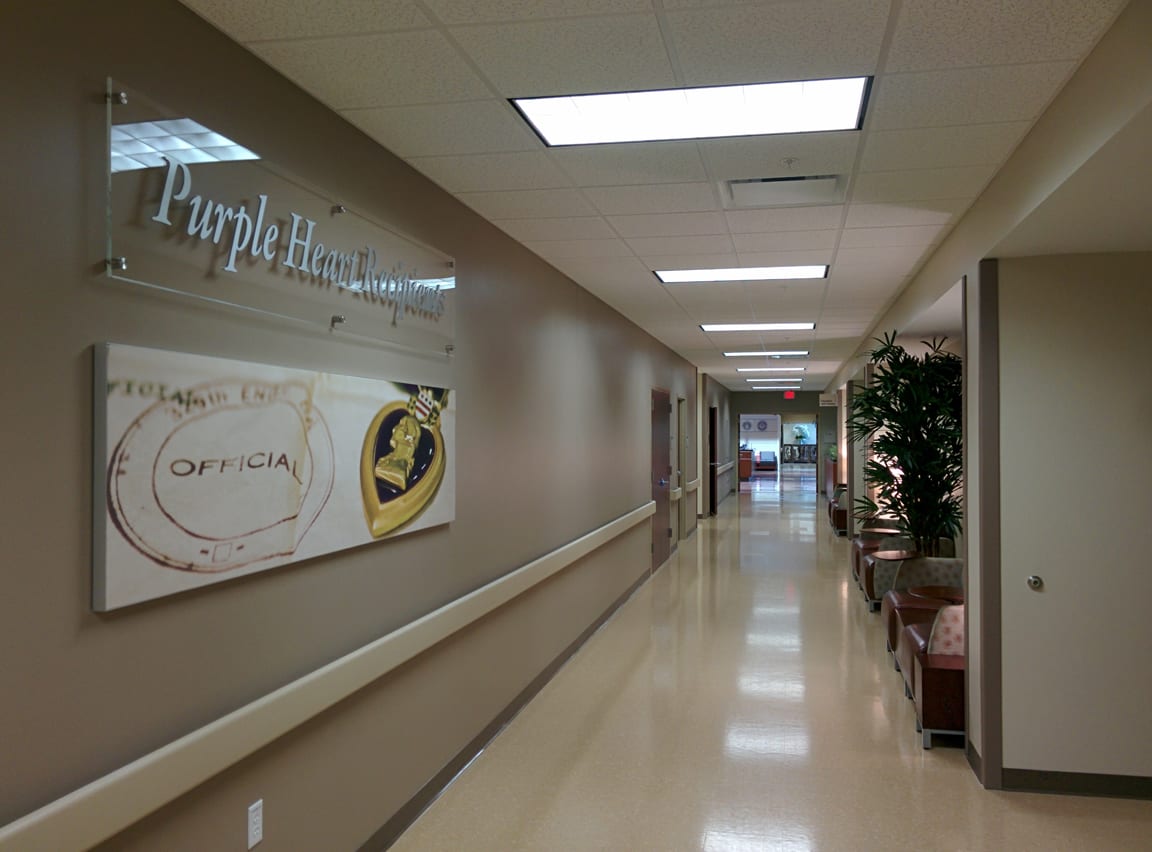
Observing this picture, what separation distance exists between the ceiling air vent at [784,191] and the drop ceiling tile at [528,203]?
2.45ft

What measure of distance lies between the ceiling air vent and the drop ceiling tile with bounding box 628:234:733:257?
0.75m

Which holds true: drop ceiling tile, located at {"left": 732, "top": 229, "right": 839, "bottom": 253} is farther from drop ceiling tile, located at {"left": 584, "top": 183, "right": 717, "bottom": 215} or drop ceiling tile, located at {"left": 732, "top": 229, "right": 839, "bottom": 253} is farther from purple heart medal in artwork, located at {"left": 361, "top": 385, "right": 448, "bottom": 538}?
purple heart medal in artwork, located at {"left": 361, "top": 385, "right": 448, "bottom": 538}

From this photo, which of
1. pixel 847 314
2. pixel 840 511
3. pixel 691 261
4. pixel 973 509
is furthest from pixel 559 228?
pixel 840 511

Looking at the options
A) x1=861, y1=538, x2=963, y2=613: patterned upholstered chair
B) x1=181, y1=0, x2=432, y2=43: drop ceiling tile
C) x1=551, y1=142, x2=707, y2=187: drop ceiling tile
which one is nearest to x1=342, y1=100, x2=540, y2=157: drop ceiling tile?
x1=551, y1=142, x2=707, y2=187: drop ceiling tile

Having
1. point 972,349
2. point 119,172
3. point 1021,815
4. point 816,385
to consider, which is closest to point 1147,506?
point 972,349

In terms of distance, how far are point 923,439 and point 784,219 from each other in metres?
2.87

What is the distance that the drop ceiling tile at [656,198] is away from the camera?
3.96 metres

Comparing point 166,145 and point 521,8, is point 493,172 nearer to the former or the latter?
point 521,8

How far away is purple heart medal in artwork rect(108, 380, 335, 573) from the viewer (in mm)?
2127

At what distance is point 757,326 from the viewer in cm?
919

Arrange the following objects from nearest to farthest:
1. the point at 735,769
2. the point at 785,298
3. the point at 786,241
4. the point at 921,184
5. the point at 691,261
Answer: the point at 921,184 < the point at 735,769 < the point at 786,241 < the point at 691,261 < the point at 785,298

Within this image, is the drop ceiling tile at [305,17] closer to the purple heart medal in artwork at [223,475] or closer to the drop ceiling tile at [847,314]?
the purple heart medal in artwork at [223,475]

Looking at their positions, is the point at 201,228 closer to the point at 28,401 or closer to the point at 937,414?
the point at 28,401

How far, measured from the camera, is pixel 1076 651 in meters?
3.96
